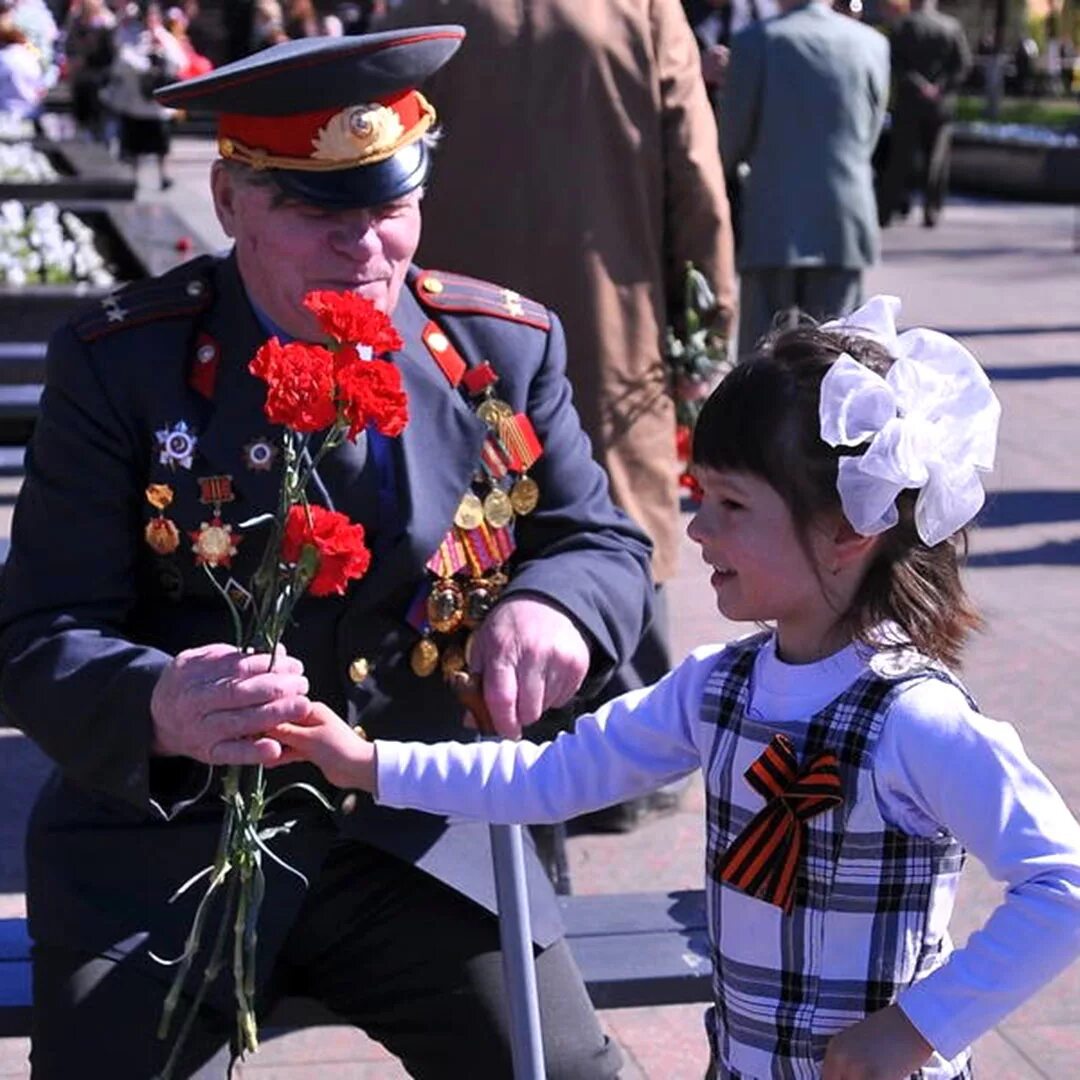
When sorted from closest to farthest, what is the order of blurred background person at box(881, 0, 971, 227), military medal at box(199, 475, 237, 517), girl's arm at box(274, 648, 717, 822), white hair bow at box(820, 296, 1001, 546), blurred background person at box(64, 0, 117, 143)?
white hair bow at box(820, 296, 1001, 546)
girl's arm at box(274, 648, 717, 822)
military medal at box(199, 475, 237, 517)
blurred background person at box(881, 0, 971, 227)
blurred background person at box(64, 0, 117, 143)

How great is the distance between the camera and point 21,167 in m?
12.9

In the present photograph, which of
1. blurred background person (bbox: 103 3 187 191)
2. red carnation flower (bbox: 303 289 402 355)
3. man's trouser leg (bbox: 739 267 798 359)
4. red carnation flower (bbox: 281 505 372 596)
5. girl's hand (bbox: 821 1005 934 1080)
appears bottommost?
blurred background person (bbox: 103 3 187 191)

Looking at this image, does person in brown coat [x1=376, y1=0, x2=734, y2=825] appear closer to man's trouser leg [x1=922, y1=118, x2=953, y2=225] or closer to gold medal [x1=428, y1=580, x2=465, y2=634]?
gold medal [x1=428, y1=580, x2=465, y2=634]

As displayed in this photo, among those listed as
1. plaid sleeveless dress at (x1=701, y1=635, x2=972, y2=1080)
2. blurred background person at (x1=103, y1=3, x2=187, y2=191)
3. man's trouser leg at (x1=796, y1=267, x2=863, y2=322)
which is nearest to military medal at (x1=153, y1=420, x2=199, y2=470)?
plaid sleeveless dress at (x1=701, y1=635, x2=972, y2=1080)

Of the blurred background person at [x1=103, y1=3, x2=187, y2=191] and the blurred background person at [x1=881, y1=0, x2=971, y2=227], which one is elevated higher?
the blurred background person at [x1=881, y1=0, x2=971, y2=227]

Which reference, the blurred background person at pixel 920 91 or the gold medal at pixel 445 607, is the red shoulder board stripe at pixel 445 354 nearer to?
the gold medal at pixel 445 607

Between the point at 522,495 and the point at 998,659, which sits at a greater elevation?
the point at 522,495

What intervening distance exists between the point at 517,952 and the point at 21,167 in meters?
11.0

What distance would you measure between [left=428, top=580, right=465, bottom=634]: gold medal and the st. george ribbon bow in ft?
1.84

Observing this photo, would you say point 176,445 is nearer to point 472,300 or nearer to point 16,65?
point 472,300

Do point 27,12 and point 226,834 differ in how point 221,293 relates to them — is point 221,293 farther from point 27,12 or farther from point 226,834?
point 27,12

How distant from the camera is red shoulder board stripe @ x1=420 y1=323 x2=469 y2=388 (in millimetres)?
2861

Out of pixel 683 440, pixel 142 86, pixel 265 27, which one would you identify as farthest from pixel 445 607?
pixel 265 27

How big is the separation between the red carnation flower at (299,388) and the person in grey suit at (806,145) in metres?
5.69
